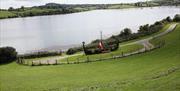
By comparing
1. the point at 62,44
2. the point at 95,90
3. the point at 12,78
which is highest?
the point at 95,90

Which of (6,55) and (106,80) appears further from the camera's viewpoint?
(6,55)

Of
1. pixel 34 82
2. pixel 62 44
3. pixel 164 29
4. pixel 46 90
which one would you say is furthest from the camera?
pixel 62 44

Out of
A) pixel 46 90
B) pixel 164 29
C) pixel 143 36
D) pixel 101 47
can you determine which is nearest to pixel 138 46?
pixel 101 47

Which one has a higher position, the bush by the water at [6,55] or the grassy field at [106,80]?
the grassy field at [106,80]

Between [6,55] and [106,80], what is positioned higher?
[106,80]

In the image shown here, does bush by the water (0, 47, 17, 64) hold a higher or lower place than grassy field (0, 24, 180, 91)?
lower

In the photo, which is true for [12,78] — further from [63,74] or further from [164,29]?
[164,29]

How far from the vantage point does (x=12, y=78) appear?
35.5 m

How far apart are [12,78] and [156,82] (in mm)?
18347

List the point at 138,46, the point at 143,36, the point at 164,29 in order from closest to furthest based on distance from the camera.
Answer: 1. the point at 138,46
2. the point at 143,36
3. the point at 164,29

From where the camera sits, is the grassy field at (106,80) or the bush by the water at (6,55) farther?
the bush by the water at (6,55)

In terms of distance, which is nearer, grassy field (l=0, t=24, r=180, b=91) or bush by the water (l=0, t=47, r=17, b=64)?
grassy field (l=0, t=24, r=180, b=91)

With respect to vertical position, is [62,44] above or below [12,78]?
below

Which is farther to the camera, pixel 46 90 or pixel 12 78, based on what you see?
pixel 12 78
